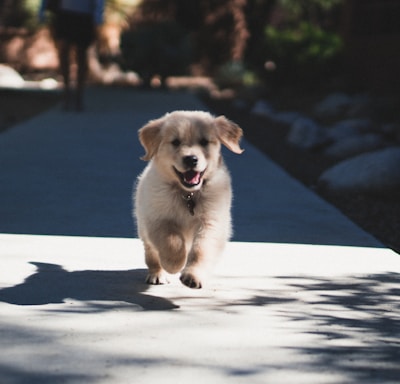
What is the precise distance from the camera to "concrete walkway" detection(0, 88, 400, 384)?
4.41 m

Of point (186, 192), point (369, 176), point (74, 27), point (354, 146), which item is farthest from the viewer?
point (74, 27)

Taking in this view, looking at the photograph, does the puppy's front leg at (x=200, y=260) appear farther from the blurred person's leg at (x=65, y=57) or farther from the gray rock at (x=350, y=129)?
the blurred person's leg at (x=65, y=57)

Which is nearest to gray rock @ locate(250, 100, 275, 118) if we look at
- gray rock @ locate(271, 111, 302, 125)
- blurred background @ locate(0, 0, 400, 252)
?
blurred background @ locate(0, 0, 400, 252)

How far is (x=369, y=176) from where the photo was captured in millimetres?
10242

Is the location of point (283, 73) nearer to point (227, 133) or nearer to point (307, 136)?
point (307, 136)

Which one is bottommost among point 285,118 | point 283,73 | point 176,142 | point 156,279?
point 156,279

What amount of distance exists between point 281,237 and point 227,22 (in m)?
28.7

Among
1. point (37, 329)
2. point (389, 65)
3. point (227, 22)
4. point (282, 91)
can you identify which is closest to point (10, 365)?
point (37, 329)

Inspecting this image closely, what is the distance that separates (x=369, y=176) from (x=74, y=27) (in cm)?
920

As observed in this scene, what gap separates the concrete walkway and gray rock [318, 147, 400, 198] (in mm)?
565

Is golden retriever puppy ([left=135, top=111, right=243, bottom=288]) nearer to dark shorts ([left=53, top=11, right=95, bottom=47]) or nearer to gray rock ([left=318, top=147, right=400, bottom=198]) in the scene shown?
gray rock ([left=318, top=147, right=400, bottom=198])

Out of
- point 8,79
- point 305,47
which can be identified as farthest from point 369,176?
point 8,79

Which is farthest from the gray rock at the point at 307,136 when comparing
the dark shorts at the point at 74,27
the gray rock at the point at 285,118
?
the dark shorts at the point at 74,27

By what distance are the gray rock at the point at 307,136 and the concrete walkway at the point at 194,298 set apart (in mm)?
4501
